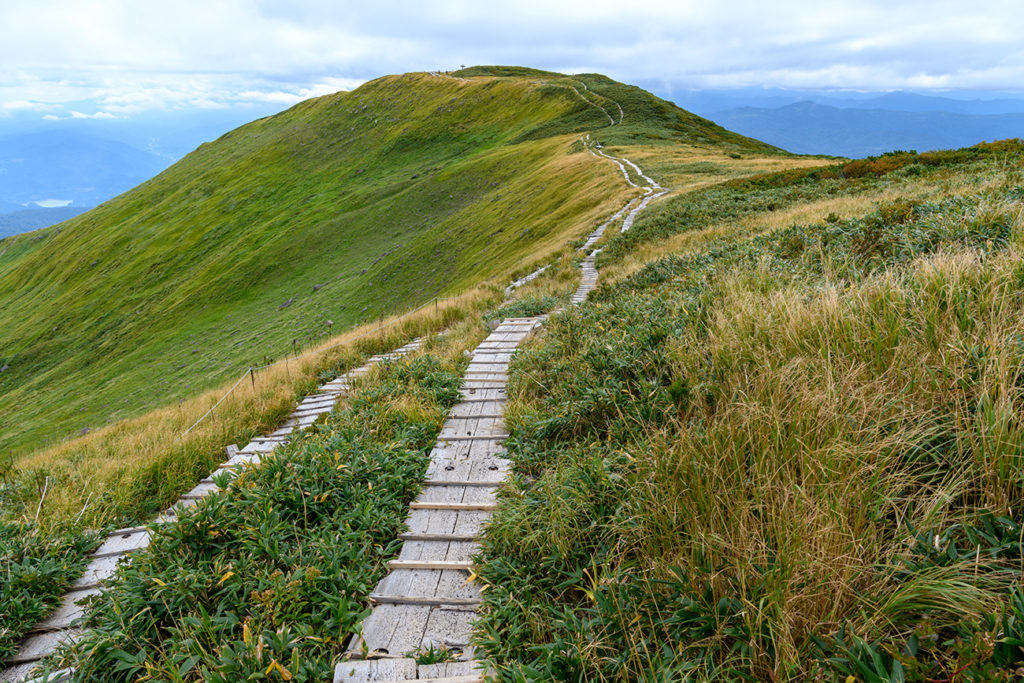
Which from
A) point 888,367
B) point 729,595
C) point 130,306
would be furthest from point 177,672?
point 130,306

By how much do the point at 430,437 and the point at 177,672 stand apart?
10.6 feet

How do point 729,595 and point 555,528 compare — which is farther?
point 555,528

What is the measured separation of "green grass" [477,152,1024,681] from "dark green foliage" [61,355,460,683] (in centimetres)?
99

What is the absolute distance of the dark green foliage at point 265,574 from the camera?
Result: 311 centimetres

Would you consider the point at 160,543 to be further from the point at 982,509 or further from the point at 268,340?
the point at 268,340

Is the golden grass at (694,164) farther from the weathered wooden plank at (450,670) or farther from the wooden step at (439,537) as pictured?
the weathered wooden plank at (450,670)

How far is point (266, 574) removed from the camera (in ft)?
11.6

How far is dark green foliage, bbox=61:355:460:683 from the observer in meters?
3.11

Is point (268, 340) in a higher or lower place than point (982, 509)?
lower

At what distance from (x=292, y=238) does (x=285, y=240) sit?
32.3 inches

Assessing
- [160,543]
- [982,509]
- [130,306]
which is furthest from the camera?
[130,306]

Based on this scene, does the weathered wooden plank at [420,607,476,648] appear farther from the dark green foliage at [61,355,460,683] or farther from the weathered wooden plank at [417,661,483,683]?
the dark green foliage at [61,355,460,683]

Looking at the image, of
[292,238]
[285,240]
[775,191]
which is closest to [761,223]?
[775,191]

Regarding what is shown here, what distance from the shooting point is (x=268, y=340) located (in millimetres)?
38219
